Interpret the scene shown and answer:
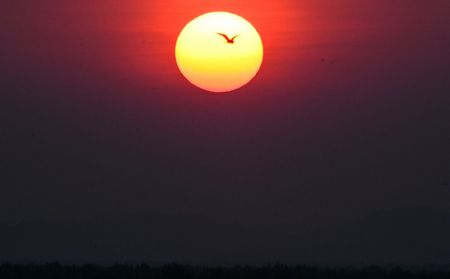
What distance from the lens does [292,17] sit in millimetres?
9492

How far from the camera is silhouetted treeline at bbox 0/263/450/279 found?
8.62m

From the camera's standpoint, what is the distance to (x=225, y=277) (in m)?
8.57

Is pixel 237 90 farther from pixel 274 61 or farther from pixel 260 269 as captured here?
pixel 260 269

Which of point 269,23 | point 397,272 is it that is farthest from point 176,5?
point 397,272

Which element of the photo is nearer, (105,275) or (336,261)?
(105,275)

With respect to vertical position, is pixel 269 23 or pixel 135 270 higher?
pixel 269 23

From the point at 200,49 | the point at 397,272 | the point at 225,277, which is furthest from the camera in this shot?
the point at 200,49

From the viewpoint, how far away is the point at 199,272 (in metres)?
8.92

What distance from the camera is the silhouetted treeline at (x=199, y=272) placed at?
28.3 ft

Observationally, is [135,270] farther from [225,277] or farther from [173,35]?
[173,35]

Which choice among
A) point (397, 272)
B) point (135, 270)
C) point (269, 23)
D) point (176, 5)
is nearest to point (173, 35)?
point (176, 5)

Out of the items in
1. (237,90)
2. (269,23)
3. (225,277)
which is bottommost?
(225,277)

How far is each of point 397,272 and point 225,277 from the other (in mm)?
1787

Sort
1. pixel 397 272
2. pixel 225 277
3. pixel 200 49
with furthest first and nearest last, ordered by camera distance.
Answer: pixel 200 49, pixel 397 272, pixel 225 277
